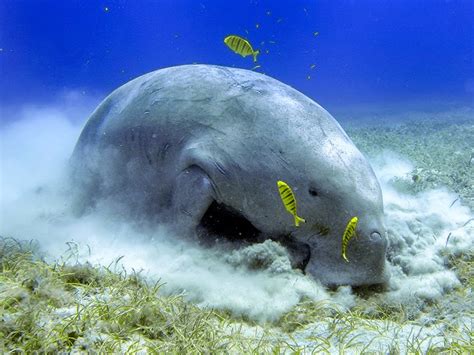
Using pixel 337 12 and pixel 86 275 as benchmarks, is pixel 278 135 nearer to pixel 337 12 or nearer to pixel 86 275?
pixel 86 275

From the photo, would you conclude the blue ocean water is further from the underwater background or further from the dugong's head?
the dugong's head

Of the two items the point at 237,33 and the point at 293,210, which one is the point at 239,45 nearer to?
the point at 293,210

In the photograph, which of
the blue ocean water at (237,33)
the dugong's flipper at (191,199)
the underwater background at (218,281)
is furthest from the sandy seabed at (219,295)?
the blue ocean water at (237,33)

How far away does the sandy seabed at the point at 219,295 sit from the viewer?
2766mm

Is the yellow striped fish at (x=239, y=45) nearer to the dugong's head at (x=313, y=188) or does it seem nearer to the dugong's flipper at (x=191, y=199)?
the dugong's head at (x=313, y=188)

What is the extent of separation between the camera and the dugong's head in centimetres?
410

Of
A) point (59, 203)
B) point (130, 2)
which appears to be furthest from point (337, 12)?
point (59, 203)

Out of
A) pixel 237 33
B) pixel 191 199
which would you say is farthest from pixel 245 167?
pixel 237 33

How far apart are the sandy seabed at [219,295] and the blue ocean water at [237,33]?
7010cm

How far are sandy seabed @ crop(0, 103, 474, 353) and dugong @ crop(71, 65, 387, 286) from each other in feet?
1.11

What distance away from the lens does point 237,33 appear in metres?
137

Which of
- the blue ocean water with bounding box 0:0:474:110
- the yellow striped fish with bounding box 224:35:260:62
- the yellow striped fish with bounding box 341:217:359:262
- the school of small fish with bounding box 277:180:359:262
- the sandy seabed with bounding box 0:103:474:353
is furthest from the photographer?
the blue ocean water with bounding box 0:0:474:110

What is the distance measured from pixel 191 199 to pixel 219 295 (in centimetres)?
121

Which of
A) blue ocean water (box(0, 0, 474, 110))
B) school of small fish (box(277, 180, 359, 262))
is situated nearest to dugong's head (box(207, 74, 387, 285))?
school of small fish (box(277, 180, 359, 262))
